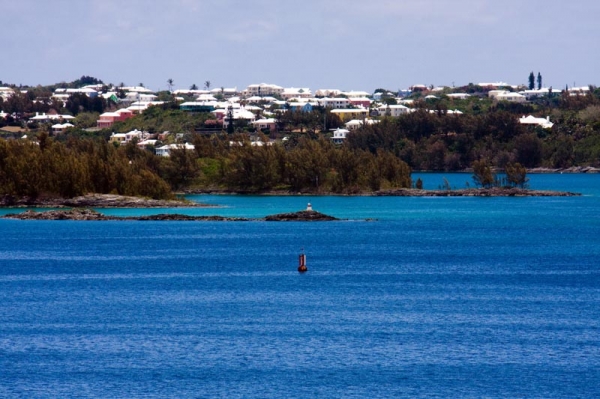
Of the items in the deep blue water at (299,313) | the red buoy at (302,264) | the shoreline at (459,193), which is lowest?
the deep blue water at (299,313)

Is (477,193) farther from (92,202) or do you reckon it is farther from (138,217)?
(138,217)

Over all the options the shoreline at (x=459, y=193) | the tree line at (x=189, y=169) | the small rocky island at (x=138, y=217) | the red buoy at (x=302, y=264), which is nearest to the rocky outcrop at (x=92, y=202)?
the tree line at (x=189, y=169)

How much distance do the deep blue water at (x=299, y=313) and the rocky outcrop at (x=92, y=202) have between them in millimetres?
22444

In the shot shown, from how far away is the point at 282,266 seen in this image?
80.5 metres

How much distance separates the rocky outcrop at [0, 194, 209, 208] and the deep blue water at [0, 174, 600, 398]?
22.4 metres

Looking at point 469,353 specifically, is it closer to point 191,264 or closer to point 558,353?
point 558,353

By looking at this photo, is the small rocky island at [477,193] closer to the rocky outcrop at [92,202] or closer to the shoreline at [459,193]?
the shoreline at [459,193]

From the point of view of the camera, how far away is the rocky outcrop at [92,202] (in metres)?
133

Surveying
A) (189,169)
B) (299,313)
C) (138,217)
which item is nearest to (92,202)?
(138,217)

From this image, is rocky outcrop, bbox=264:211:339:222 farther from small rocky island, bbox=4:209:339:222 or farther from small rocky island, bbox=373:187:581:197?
small rocky island, bbox=373:187:581:197

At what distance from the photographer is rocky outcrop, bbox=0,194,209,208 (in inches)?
5226

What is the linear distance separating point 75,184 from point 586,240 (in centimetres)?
6107

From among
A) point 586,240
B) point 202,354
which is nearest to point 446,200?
point 586,240

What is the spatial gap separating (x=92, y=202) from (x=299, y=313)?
7978 centimetres
